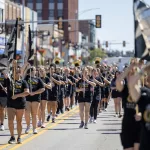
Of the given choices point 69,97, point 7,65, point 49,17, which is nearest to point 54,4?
point 49,17

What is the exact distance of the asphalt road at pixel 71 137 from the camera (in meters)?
15.4

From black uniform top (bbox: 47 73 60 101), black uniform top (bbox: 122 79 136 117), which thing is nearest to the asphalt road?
black uniform top (bbox: 47 73 60 101)

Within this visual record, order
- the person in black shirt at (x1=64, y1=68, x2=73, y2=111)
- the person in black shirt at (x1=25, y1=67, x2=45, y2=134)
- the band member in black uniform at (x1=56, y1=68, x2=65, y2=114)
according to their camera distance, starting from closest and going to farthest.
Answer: the person in black shirt at (x1=25, y1=67, x2=45, y2=134), the band member in black uniform at (x1=56, y1=68, x2=65, y2=114), the person in black shirt at (x1=64, y1=68, x2=73, y2=111)

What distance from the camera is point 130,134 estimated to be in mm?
10359

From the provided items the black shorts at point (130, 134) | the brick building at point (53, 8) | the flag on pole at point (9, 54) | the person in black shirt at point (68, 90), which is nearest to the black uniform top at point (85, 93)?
the flag on pole at point (9, 54)

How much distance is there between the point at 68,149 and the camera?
590 inches

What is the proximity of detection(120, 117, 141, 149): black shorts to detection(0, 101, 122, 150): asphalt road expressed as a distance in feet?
15.4

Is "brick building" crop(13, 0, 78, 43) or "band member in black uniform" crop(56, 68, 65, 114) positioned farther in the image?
"brick building" crop(13, 0, 78, 43)

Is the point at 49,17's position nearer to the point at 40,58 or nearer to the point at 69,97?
the point at 40,58

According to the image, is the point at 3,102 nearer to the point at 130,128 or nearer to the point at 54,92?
the point at 54,92

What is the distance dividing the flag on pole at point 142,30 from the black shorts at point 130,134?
1600 millimetres

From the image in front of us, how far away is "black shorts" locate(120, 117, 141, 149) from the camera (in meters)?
10.3

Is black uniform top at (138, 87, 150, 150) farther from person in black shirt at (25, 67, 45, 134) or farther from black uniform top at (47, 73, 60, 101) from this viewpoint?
black uniform top at (47, 73, 60, 101)

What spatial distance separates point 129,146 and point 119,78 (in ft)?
4.43
